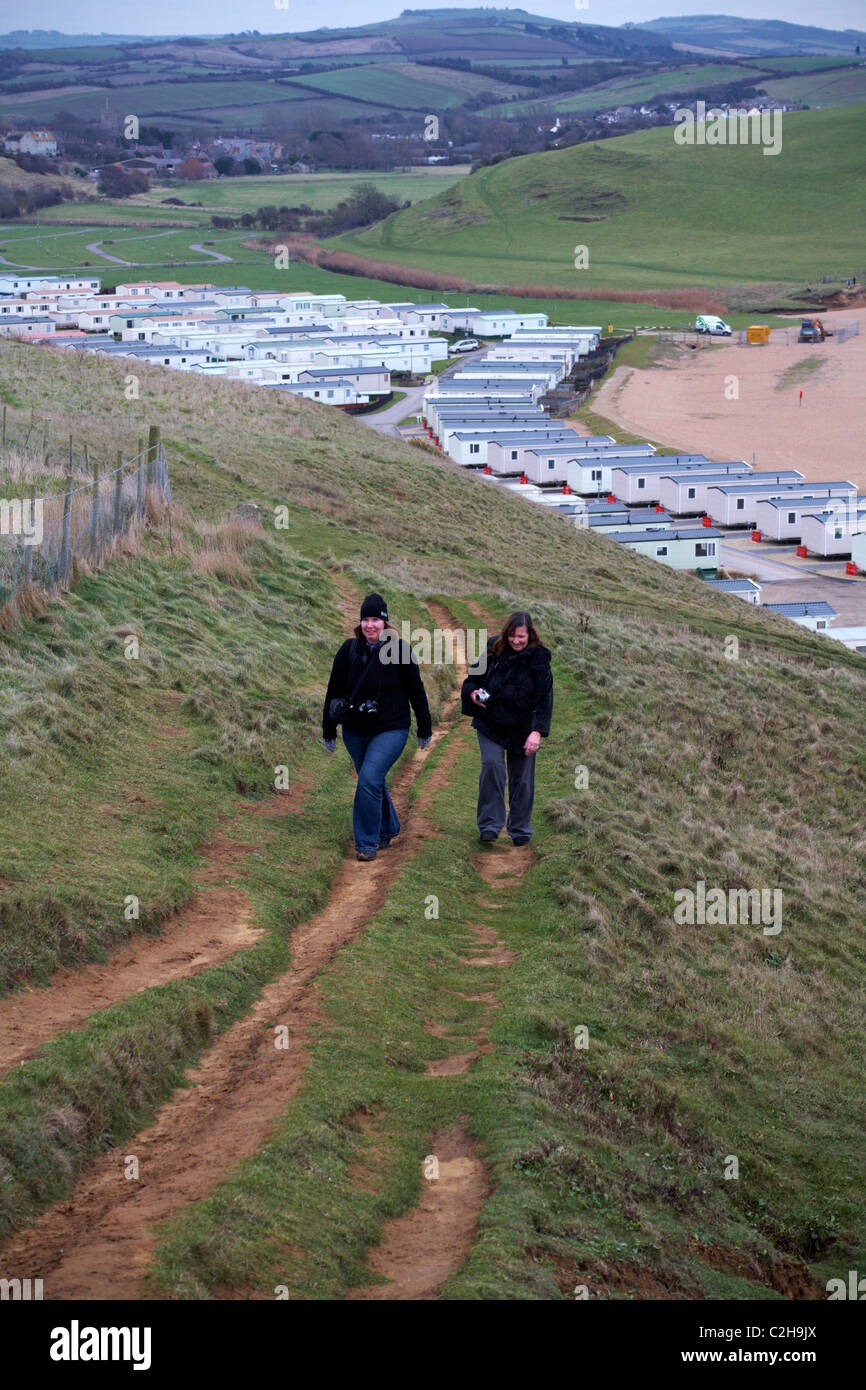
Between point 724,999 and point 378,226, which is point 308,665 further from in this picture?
point 378,226

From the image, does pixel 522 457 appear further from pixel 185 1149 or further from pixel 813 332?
pixel 185 1149

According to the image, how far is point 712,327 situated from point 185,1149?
116155 mm

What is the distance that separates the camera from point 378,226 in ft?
584

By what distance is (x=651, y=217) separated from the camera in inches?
6777

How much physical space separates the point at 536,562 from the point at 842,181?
166099mm

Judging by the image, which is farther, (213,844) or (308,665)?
(308,665)

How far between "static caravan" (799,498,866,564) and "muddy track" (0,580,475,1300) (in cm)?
4988

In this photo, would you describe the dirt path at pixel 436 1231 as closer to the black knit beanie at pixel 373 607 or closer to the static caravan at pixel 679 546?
the black knit beanie at pixel 373 607

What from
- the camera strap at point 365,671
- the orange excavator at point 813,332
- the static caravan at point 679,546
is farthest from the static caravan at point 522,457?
the camera strap at point 365,671

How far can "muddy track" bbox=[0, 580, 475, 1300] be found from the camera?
5312mm

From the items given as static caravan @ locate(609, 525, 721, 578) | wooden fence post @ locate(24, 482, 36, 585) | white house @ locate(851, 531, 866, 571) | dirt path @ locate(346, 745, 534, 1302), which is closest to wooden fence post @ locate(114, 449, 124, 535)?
wooden fence post @ locate(24, 482, 36, 585)

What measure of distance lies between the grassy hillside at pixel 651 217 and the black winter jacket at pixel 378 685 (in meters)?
139

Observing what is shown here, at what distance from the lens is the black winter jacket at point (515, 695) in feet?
34.9
